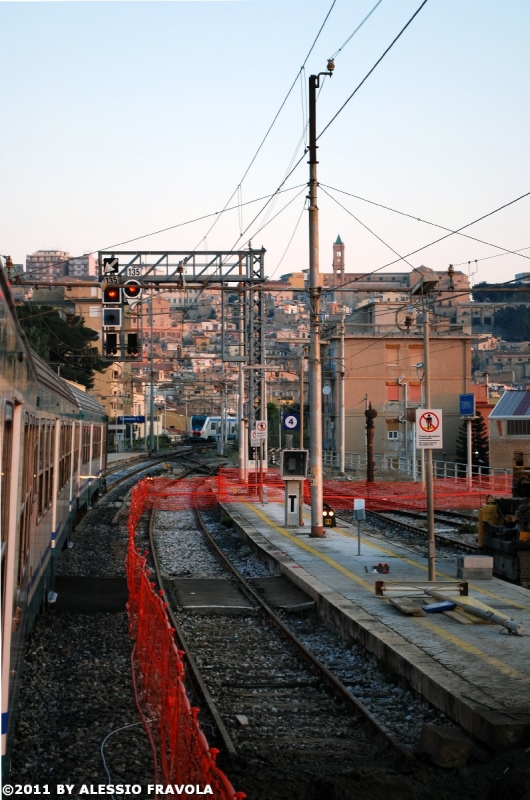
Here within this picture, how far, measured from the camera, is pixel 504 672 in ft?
30.7

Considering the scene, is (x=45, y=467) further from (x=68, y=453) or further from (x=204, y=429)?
(x=204, y=429)

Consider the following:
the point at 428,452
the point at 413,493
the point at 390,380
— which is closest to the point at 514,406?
the point at 413,493

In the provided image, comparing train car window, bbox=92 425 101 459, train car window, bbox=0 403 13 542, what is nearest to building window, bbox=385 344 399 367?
train car window, bbox=92 425 101 459

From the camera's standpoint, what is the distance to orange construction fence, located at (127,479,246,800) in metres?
5.76

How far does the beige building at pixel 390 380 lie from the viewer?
69500 mm

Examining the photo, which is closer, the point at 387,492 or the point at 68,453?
the point at 68,453

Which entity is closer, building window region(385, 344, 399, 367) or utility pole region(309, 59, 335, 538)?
utility pole region(309, 59, 335, 538)

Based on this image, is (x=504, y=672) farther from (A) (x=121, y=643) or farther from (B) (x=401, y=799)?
(A) (x=121, y=643)

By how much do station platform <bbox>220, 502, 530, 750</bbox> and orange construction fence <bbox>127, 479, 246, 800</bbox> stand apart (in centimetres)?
235

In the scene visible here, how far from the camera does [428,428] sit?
14820 millimetres

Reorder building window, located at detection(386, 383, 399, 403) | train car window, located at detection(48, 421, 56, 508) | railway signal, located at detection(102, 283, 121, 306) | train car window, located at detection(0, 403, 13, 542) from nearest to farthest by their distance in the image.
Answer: train car window, located at detection(0, 403, 13, 542) → train car window, located at detection(48, 421, 56, 508) → railway signal, located at detection(102, 283, 121, 306) → building window, located at detection(386, 383, 399, 403)

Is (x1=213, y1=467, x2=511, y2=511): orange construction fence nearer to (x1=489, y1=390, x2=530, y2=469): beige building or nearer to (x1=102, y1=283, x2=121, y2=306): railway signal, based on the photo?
(x1=102, y1=283, x2=121, y2=306): railway signal

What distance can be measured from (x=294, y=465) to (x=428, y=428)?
8263 millimetres

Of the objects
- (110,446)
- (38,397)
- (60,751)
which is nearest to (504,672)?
(60,751)
